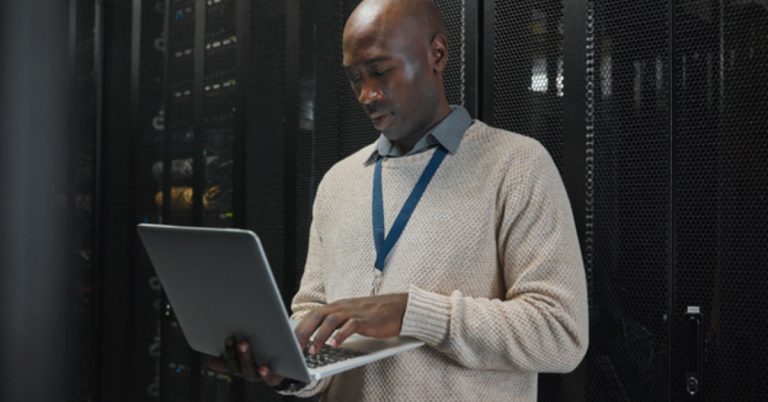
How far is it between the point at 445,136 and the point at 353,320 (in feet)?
1.50

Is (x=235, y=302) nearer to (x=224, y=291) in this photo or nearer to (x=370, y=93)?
(x=224, y=291)

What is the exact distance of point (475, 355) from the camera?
3.82 feet

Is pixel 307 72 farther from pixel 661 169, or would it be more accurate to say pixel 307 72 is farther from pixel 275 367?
pixel 275 367

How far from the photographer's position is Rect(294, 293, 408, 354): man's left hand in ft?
3.45

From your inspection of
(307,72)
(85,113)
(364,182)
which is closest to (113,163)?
(85,113)

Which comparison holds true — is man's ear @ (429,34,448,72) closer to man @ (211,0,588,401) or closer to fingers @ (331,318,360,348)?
man @ (211,0,588,401)

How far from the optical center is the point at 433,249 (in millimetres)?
1275

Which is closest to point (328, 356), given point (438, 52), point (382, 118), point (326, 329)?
point (326, 329)

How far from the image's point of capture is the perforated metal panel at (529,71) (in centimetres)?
167

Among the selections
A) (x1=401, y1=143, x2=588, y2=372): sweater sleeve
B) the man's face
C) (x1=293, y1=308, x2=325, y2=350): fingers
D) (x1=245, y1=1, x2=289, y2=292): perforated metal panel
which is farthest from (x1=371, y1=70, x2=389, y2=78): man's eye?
(x1=245, y1=1, x2=289, y2=292): perforated metal panel

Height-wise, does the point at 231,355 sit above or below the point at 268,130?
below

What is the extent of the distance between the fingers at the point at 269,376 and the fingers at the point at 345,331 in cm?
11

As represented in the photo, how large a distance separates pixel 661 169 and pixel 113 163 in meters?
2.47

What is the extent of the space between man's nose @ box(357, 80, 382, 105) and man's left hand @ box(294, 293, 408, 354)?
1.31ft
